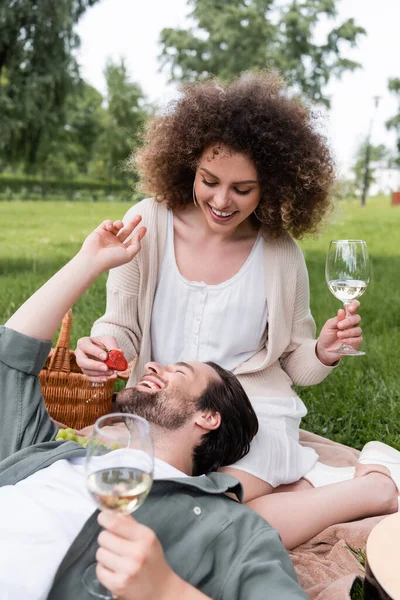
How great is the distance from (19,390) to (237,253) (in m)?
1.63

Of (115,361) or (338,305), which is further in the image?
(338,305)

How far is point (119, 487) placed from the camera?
1.66m

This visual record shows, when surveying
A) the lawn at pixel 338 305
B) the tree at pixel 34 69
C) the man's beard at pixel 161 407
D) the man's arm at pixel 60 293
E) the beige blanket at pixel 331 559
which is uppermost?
the tree at pixel 34 69

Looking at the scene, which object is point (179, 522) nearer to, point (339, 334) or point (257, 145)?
point (339, 334)

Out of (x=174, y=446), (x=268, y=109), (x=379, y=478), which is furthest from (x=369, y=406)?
(x=174, y=446)

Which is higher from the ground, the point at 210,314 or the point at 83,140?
the point at 83,140

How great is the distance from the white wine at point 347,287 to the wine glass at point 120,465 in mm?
1866

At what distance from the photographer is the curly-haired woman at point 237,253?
370 centimetres

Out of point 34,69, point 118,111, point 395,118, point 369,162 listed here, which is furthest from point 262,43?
point 369,162

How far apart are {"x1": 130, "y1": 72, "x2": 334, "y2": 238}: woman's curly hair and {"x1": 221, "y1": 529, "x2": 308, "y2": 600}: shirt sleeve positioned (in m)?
1.96

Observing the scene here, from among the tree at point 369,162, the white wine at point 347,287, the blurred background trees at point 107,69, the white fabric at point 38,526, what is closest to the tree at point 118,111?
the blurred background trees at point 107,69

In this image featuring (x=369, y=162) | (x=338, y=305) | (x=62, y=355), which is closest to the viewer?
(x=62, y=355)

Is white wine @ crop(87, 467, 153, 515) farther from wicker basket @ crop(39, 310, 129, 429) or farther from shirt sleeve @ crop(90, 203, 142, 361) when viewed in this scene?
wicker basket @ crop(39, 310, 129, 429)

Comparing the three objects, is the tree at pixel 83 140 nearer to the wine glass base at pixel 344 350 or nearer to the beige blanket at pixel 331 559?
the wine glass base at pixel 344 350
